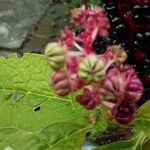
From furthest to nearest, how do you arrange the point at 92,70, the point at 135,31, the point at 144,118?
the point at 135,31
the point at 144,118
the point at 92,70

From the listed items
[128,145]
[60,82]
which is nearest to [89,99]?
[60,82]

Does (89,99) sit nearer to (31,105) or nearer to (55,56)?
(55,56)

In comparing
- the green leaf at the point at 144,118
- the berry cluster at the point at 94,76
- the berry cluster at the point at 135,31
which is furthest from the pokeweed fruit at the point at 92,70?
the berry cluster at the point at 135,31

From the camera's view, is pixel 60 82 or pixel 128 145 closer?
pixel 60 82

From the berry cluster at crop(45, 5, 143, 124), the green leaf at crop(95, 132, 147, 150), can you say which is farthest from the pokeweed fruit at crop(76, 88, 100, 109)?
the green leaf at crop(95, 132, 147, 150)

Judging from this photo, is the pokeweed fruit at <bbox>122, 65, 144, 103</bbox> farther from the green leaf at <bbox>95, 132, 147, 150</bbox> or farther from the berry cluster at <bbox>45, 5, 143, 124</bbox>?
the green leaf at <bbox>95, 132, 147, 150</bbox>

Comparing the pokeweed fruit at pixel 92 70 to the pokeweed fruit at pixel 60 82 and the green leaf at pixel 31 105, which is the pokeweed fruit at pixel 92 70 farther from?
the green leaf at pixel 31 105

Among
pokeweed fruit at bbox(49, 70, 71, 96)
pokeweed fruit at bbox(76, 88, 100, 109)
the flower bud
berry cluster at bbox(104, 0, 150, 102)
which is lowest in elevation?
berry cluster at bbox(104, 0, 150, 102)
